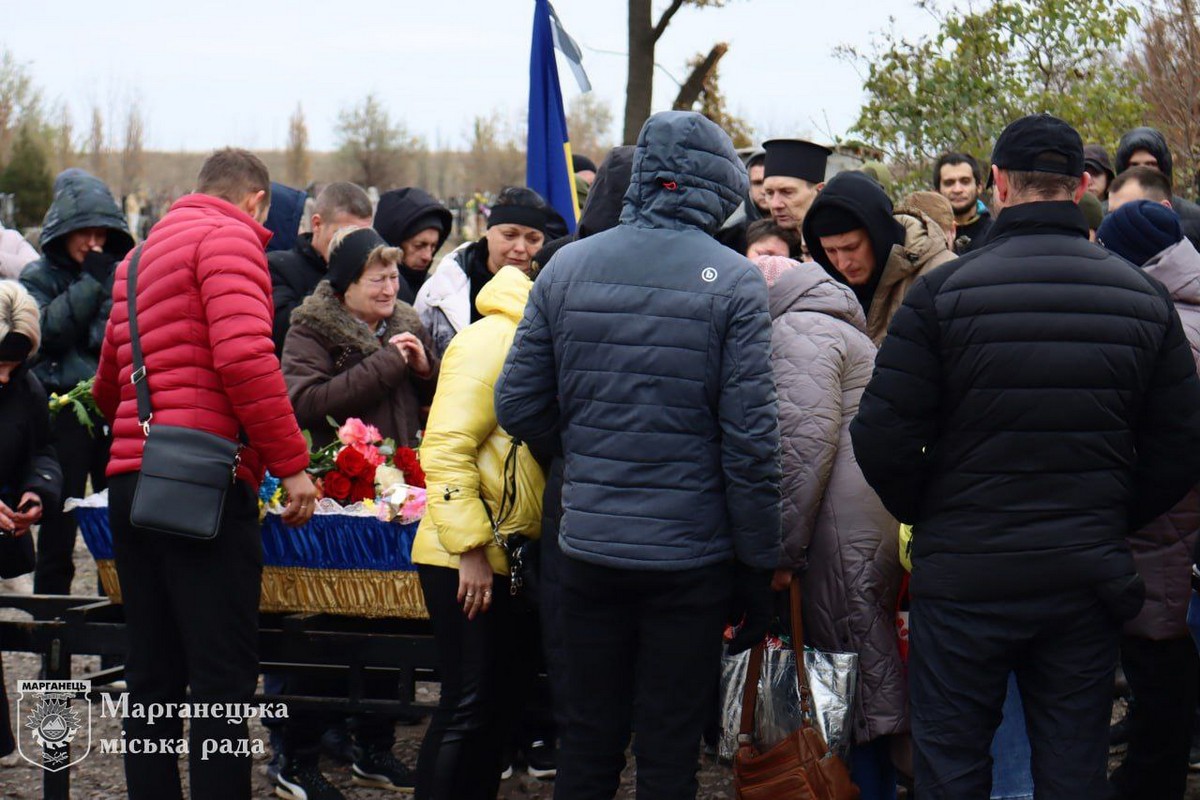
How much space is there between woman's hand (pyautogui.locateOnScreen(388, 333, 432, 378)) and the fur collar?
7cm

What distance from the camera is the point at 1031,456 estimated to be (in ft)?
10.0

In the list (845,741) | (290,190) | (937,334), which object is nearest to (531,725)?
(845,741)

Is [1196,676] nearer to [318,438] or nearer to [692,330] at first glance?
[692,330]

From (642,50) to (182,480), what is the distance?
1085cm

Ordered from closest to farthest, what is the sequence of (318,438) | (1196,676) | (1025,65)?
(1196,676) → (318,438) → (1025,65)

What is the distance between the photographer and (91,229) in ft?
20.6

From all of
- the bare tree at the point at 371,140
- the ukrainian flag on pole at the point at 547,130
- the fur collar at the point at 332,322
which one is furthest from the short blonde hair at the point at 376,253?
the bare tree at the point at 371,140

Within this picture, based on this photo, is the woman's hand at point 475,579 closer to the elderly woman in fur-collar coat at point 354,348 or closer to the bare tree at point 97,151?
the elderly woman in fur-collar coat at point 354,348

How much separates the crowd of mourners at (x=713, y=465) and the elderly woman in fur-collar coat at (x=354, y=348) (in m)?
0.01

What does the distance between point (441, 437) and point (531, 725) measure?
1813mm

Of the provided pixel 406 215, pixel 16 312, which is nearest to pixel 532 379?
pixel 16 312

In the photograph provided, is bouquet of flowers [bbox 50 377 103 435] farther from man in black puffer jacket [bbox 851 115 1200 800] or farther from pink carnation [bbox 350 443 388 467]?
man in black puffer jacket [bbox 851 115 1200 800]

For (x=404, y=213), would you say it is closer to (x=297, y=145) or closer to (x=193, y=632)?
(x=193, y=632)

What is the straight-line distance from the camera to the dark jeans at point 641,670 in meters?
3.17
